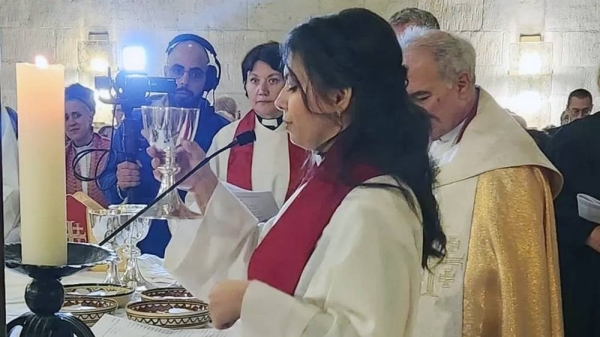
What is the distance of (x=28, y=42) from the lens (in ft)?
17.6

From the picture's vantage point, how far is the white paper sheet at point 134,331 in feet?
4.07

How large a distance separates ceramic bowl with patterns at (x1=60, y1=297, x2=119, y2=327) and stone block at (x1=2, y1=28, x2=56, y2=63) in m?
4.25

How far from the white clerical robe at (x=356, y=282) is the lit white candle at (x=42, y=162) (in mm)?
406

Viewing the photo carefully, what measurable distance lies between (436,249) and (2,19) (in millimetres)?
4862

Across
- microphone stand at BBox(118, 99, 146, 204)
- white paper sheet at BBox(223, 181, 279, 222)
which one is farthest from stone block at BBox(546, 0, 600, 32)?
Result: microphone stand at BBox(118, 99, 146, 204)

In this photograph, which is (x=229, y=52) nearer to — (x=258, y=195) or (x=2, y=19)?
(x=2, y=19)

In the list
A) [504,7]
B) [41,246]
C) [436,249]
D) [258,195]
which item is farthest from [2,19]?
[41,246]

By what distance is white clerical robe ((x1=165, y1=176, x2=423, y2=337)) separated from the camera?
0.95 m

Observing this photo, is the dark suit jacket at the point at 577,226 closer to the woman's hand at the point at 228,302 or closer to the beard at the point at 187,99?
the beard at the point at 187,99

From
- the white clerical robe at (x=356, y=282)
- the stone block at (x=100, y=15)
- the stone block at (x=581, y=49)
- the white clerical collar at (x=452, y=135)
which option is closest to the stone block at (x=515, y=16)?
the stone block at (x=581, y=49)

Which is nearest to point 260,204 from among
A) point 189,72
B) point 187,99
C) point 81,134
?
point 187,99

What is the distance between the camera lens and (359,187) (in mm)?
1039

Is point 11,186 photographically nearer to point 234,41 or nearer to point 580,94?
point 234,41

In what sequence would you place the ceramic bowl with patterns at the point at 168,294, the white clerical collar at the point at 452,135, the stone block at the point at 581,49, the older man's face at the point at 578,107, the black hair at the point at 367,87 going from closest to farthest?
the black hair at the point at 367,87
the ceramic bowl with patterns at the point at 168,294
the white clerical collar at the point at 452,135
the older man's face at the point at 578,107
the stone block at the point at 581,49
